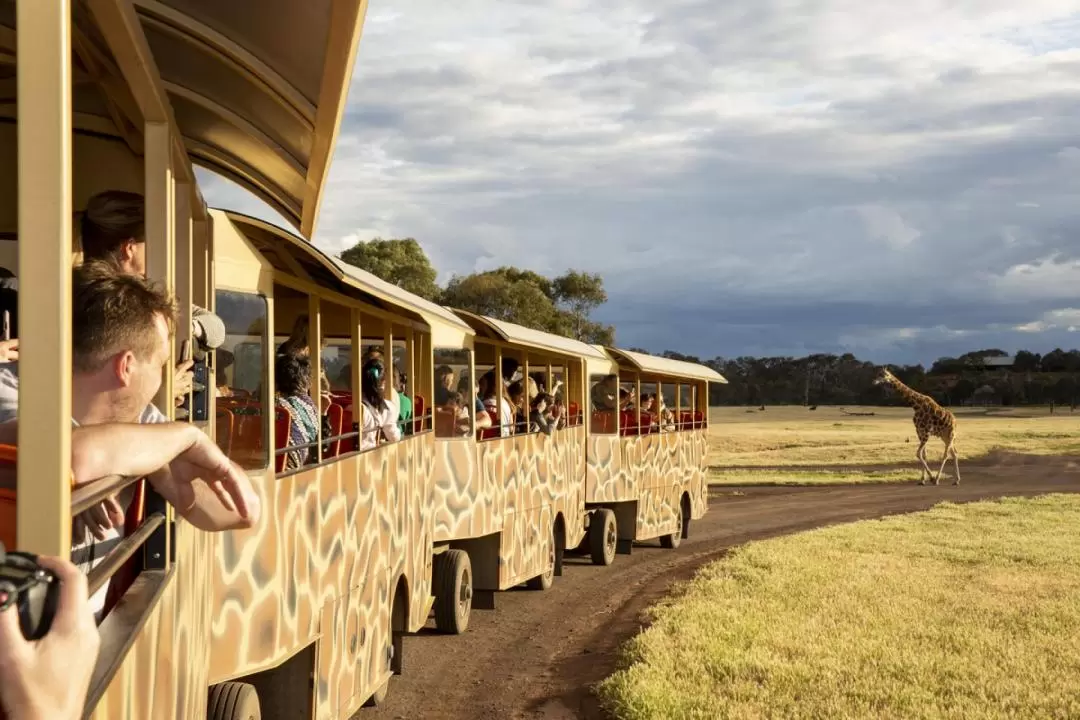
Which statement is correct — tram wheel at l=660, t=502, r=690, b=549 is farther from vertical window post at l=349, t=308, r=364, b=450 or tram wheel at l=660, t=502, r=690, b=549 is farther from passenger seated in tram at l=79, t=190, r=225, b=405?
passenger seated in tram at l=79, t=190, r=225, b=405

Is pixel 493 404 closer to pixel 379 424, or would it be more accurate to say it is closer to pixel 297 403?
pixel 379 424

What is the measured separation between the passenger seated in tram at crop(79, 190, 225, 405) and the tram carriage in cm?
6

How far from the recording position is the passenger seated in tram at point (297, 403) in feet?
19.7

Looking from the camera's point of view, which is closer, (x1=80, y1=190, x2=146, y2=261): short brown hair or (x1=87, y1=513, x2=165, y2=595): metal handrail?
(x1=87, y1=513, x2=165, y2=595): metal handrail

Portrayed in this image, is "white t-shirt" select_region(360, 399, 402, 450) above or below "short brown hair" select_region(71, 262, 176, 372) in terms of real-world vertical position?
below

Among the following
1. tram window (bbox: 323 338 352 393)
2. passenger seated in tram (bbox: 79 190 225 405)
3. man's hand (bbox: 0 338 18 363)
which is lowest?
man's hand (bbox: 0 338 18 363)

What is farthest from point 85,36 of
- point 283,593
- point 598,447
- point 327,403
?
point 598,447

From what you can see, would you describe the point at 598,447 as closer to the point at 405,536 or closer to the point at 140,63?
the point at 405,536

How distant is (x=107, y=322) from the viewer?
8.78 ft

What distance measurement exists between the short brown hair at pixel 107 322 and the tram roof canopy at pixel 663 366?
13.9 m

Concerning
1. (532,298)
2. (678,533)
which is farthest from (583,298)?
(678,533)

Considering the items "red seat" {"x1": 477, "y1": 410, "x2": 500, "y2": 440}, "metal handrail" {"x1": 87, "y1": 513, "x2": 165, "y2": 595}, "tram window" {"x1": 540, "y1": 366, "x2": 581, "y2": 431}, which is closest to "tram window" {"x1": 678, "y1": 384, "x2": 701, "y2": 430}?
"tram window" {"x1": 540, "y1": 366, "x2": 581, "y2": 431}

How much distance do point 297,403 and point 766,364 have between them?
95.1m

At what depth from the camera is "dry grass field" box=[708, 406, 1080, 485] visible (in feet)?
107
